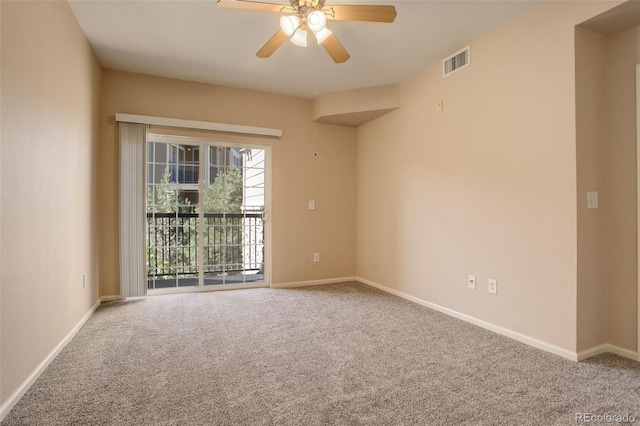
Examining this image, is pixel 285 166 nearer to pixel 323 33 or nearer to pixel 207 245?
pixel 207 245

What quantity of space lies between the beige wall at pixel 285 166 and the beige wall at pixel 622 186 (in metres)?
3.00

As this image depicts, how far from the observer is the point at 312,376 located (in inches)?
77.4

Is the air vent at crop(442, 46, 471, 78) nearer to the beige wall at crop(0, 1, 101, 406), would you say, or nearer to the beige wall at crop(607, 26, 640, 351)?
the beige wall at crop(607, 26, 640, 351)

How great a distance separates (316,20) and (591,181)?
221 cm

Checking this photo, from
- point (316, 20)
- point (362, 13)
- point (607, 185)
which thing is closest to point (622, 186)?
point (607, 185)

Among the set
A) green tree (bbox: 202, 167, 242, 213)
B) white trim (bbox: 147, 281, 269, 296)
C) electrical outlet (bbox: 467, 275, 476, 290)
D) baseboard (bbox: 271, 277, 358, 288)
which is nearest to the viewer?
electrical outlet (bbox: 467, 275, 476, 290)

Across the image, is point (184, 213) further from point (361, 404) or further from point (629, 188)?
point (629, 188)

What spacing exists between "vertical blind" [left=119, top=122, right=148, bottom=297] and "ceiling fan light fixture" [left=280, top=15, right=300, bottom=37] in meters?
2.35

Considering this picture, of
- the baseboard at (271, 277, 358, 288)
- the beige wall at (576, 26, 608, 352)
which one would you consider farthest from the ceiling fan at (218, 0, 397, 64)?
the baseboard at (271, 277, 358, 288)

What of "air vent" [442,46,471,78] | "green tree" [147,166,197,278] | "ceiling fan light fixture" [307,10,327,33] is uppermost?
"air vent" [442,46,471,78]

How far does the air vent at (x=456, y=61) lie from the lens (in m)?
2.99

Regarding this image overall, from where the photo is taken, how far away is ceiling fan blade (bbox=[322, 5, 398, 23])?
6.78 feet

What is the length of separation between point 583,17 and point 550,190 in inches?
45.9

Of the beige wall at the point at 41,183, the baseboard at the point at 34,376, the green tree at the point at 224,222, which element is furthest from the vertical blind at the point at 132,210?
the baseboard at the point at 34,376
